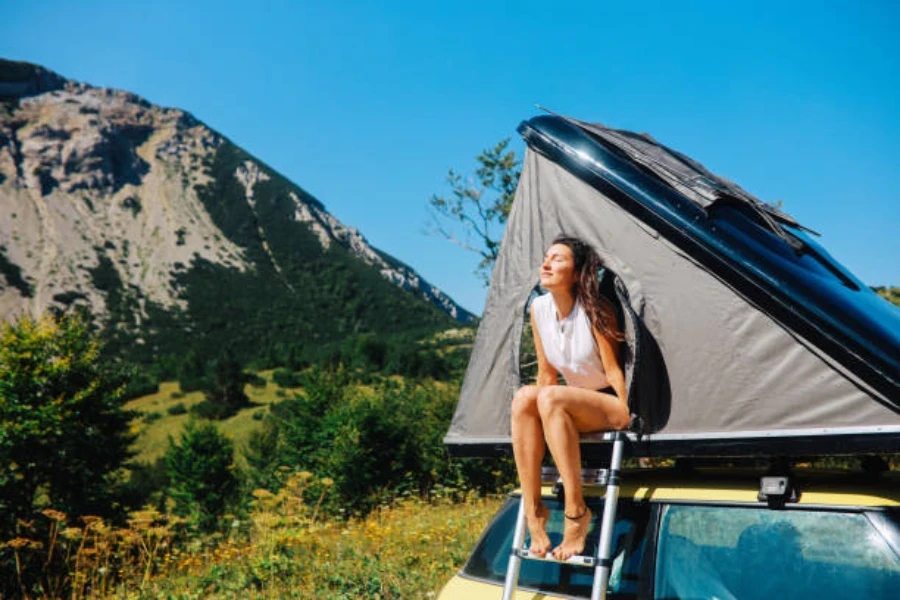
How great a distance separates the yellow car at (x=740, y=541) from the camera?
6.83 ft

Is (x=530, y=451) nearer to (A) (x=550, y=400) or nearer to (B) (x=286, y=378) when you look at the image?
(A) (x=550, y=400)

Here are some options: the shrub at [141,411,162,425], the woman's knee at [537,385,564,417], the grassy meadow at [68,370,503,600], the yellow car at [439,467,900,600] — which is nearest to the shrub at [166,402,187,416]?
the shrub at [141,411,162,425]

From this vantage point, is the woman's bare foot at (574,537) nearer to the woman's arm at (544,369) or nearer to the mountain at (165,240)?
the woman's arm at (544,369)

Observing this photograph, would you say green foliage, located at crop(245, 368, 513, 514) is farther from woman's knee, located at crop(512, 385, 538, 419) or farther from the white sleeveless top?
woman's knee, located at crop(512, 385, 538, 419)

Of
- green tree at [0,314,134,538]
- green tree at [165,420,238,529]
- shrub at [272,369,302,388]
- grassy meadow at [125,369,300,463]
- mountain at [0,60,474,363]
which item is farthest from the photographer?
mountain at [0,60,474,363]

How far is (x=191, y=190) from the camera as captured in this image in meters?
148

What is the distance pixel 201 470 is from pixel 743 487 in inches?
1461

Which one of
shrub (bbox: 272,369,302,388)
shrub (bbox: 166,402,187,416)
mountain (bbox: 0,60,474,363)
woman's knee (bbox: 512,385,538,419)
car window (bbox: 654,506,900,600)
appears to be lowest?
shrub (bbox: 166,402,187,416)

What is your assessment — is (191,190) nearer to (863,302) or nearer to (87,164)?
(87,164)

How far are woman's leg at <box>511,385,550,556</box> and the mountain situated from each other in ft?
318

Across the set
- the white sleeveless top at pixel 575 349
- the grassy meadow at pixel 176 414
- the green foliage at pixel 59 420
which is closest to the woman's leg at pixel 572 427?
the white sleeveless top at pixel 575 349

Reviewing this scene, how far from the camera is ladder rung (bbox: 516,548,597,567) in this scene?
103 inches

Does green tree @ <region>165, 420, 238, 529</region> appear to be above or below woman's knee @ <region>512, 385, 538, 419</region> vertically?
below

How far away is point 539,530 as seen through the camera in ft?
9.40
